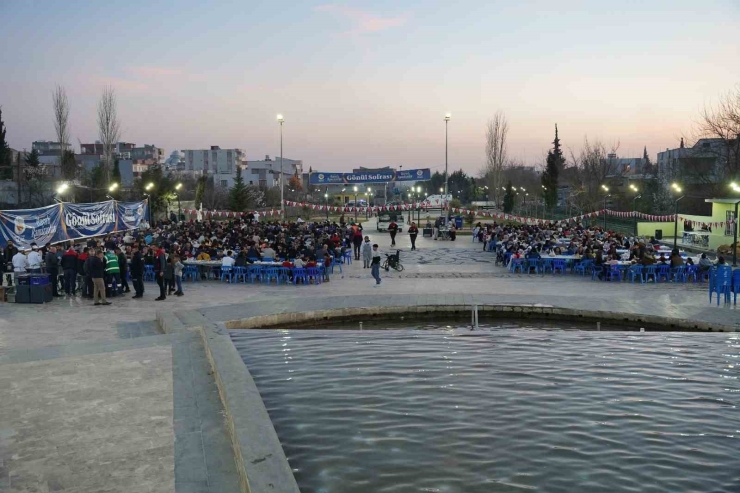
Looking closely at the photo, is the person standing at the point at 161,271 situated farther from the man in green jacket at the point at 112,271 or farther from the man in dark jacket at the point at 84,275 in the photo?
the man in dark jacket at the point at 84,275

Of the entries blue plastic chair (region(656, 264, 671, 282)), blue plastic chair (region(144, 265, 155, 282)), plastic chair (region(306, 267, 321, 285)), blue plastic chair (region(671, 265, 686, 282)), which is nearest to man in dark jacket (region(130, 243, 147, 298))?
blue plastic chair (region(144, 265, 155, 282))

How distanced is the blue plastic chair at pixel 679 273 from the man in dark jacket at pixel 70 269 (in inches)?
678

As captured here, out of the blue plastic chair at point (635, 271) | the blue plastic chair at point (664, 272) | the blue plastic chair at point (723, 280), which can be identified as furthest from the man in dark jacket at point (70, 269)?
the blue plastic chair at point (664, 272)

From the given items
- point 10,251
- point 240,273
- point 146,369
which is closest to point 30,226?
point 10,251

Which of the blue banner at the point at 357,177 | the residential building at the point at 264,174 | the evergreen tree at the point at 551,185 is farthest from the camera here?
the residential building at the point at 264,174

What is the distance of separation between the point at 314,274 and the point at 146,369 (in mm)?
10957

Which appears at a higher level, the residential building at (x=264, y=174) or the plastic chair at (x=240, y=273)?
the residential building at (x=264, y=174)

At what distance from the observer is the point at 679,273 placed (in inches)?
805

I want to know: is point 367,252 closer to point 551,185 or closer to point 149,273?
point 149,273

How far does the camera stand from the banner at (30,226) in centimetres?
1914

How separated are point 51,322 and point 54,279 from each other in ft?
12.8

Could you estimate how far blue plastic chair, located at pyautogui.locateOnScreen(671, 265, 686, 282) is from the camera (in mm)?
20359

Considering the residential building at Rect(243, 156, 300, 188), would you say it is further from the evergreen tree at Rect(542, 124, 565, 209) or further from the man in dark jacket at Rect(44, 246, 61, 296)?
the man in dark jacket at Rect(44, 246, 61, 296)

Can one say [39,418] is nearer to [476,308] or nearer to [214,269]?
[476,308]
